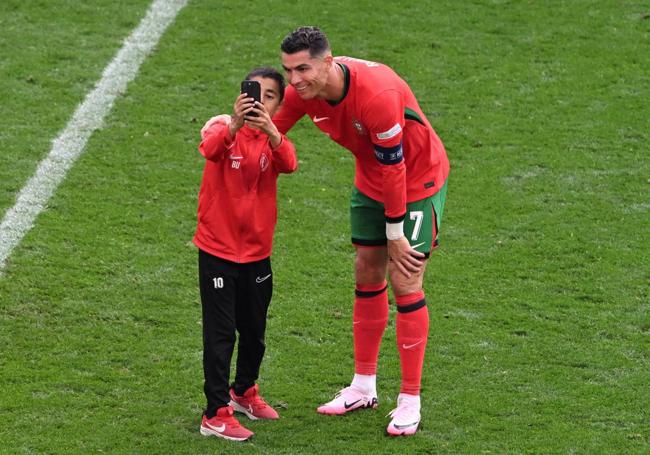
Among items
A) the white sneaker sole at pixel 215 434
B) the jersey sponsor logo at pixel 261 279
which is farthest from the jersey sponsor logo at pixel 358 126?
the white sneaker sole at pixel 215 434

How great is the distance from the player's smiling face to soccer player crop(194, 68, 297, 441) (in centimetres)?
17

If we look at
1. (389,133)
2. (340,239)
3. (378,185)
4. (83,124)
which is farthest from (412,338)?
(83,124)

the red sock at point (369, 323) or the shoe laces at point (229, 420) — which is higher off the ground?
the red sock at point (369, 323)

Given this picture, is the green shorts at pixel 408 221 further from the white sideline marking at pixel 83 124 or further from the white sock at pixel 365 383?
the white sideline marking at pixel 83 124

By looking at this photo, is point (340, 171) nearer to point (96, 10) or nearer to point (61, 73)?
point (61, 73)

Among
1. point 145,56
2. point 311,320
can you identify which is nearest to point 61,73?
point 145,56

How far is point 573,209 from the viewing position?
8.91 metres

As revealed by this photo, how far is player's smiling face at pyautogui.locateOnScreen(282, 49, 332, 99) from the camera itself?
5809mm

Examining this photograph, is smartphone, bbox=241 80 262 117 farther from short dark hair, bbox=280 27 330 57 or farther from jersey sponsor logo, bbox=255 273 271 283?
jersey sponsor logo, bbox=255 273 271 283

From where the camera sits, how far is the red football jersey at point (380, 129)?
593cm

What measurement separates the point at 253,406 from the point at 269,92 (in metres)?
1.53

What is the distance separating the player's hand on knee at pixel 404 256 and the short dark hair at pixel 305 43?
0.96 meters

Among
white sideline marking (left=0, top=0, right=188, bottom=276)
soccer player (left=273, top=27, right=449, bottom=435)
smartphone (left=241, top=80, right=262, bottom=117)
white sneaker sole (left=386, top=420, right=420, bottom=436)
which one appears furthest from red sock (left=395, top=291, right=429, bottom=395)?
white sideline marking (left=0, top=0, right=188, bottom=276)

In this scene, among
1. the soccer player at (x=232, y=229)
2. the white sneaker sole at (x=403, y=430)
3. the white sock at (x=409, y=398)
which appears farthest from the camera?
the white sock at (x=409, y=398)
